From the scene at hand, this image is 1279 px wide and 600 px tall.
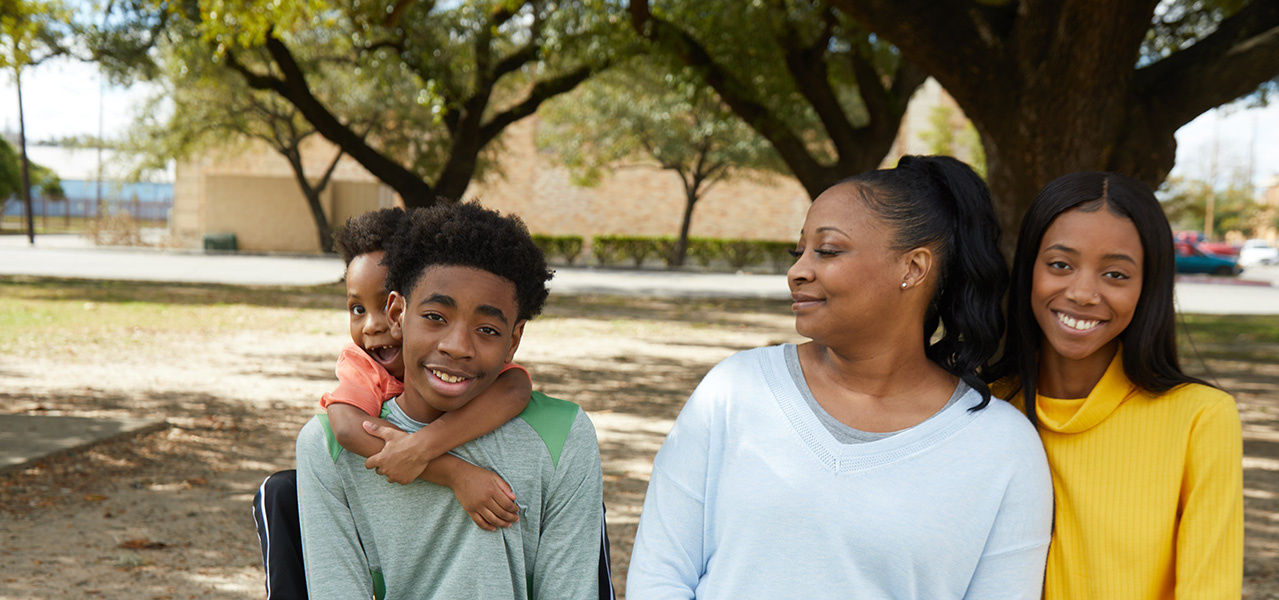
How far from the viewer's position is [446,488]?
6.32 ft

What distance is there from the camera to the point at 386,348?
2.28 metres

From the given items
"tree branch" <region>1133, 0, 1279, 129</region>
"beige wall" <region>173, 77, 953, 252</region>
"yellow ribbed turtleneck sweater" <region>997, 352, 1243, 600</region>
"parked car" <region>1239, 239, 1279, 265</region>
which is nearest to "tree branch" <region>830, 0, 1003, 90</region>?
"tree branch" <region>1133, 0, 1279, 129</region>

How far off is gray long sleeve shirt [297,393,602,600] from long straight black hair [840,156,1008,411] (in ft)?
2.46

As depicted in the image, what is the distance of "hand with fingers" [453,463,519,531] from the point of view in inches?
73.6

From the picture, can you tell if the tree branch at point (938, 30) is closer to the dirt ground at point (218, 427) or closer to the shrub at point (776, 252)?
the dirt ground at point (218, 427)

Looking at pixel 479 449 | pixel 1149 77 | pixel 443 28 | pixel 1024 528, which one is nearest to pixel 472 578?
pixel 479 449

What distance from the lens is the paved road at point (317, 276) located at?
1970 cm

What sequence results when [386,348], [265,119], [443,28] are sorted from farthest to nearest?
[265,119]
[443,28]
[386,348]

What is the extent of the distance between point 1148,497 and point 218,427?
6074mm

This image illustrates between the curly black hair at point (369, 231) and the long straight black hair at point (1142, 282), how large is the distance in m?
1.38

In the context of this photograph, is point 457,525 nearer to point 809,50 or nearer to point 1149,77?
point 1149,77

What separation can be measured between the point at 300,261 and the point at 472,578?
27.7 metres

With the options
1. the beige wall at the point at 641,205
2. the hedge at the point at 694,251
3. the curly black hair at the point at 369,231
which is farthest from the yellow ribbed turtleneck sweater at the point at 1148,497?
the beige wall at the point at 641,205

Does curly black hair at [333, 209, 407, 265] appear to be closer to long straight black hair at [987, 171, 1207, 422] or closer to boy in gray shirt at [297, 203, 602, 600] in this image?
boy in gray shirt at [297, 203, 602, 600]
